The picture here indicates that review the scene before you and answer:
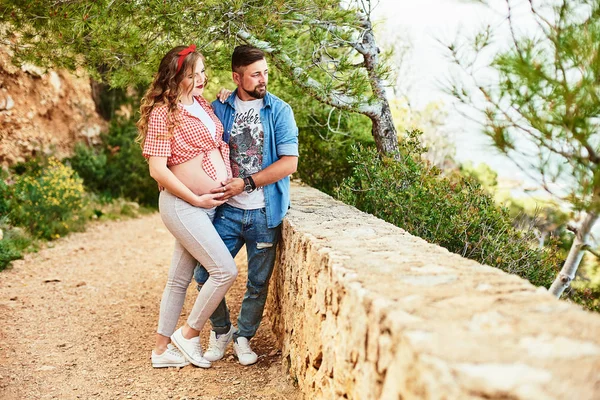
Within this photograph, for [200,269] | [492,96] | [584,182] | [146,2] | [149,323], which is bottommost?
[149,323]

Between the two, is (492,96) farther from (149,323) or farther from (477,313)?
(149,323)

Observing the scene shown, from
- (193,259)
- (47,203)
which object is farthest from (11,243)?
(193,259)

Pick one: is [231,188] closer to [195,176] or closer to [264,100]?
[195,176]

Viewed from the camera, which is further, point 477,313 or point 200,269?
point 200,269

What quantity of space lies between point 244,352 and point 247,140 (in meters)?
1.40

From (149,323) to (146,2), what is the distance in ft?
8.31

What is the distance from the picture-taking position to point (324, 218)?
390 centimetres

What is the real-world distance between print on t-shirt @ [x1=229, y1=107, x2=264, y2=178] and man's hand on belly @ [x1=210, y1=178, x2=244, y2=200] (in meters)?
0.19

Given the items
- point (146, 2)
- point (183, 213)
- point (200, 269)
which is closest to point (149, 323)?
point (200, 269)

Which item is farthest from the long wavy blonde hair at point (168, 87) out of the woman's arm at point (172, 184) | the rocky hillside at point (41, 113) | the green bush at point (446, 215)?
the rocky hillside at point (41, 113)

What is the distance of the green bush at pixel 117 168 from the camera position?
33.2 ft

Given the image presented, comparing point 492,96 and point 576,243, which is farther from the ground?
point 492,96

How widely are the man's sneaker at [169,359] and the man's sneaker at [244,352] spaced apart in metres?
0.35

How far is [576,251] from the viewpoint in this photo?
3.42m
